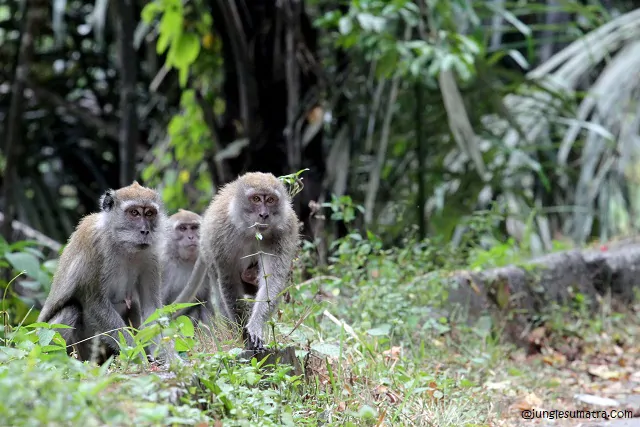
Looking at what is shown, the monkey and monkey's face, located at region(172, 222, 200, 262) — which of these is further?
monkey's face, located at region(172, 222, 200, 262)

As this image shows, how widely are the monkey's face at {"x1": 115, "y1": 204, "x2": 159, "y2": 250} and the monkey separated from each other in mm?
403

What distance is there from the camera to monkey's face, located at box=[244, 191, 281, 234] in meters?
5.13

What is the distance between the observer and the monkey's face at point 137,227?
516cm

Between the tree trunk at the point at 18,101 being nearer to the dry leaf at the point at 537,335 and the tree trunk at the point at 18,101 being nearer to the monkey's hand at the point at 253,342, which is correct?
the monkey's hand at the point at 253,342

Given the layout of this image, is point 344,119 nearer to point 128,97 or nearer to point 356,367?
point 128,97

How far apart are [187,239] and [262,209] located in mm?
1487

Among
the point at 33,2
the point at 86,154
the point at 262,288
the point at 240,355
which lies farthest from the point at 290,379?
the point at 86,154

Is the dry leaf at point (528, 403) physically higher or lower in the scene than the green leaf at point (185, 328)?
lower

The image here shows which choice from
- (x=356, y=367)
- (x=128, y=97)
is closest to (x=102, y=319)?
(x=356, y=367)

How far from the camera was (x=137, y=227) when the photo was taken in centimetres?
518

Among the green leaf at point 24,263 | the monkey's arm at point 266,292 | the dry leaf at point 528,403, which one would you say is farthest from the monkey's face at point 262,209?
the dry leaf at point 528,403

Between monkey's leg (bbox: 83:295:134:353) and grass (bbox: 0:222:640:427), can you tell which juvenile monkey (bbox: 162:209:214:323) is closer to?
grass (bbox: 0:222:640:427)

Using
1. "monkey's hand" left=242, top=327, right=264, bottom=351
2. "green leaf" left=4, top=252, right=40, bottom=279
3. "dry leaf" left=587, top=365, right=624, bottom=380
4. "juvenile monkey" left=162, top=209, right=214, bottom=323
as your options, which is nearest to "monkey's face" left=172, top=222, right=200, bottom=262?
"juvenile monkey" left=162, top=209, right=214, bottom=323

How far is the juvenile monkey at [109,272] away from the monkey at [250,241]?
371 mm
